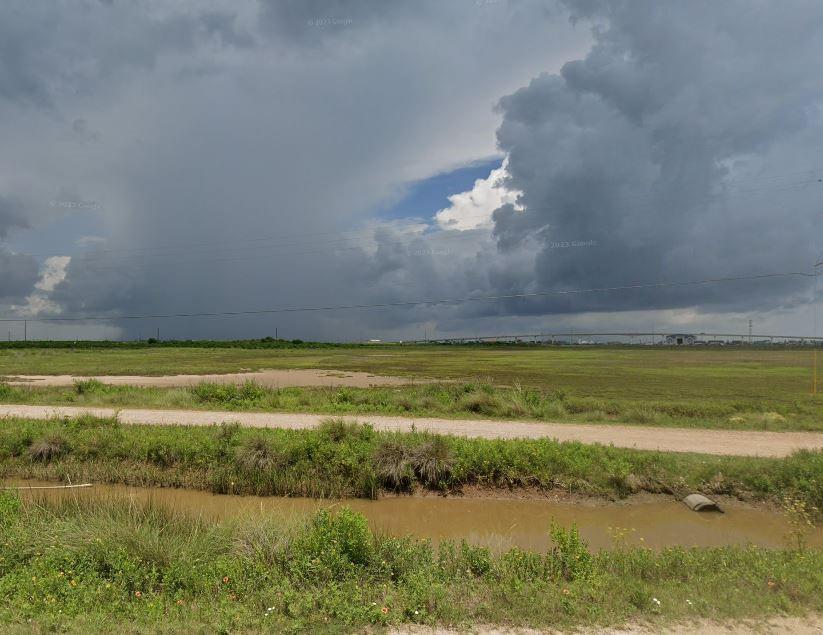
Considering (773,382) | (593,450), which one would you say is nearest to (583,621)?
(593,450)

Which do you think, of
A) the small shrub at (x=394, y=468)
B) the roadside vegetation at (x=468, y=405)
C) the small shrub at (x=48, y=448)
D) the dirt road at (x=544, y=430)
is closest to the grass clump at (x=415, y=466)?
the small shrub at (x=394, y=468)

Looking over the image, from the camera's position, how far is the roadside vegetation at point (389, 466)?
481 inches

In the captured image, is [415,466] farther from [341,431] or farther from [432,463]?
[341,431]

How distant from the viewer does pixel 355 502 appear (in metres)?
12.2

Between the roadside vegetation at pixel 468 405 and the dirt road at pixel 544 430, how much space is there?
1.54m

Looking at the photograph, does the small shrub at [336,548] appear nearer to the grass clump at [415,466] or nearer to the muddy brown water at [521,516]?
the muddy brown water at [521,516]

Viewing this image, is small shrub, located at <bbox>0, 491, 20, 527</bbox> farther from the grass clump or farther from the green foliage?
the green foliage

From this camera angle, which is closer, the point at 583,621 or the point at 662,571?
the point at 583,621

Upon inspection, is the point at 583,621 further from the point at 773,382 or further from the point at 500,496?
the point at 773,382

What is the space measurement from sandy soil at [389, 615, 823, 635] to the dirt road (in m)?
10.2

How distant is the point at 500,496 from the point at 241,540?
7.13m

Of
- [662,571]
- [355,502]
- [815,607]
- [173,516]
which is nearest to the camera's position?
[815,607]

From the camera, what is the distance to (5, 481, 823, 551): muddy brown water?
10.0 meters

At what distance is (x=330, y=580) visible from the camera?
6047 millimetres
